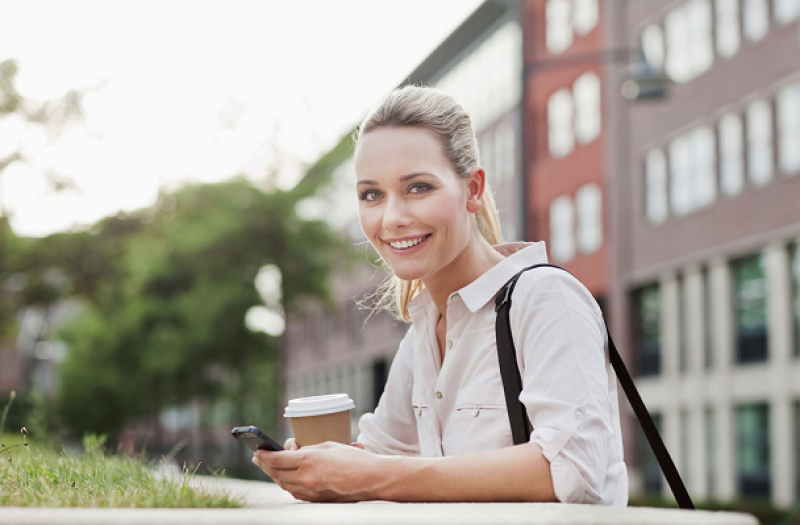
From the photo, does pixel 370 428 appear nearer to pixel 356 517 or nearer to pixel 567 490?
pixel 567 490

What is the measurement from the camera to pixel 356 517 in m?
1.83

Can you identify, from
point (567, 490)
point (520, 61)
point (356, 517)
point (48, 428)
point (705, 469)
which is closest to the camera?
point (356, 517)

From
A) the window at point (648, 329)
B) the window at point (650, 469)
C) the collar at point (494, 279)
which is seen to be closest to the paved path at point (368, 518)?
the collar at point (494, 279)

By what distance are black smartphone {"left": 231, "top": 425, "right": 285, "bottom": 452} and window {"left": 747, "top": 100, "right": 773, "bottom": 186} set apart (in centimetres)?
2398

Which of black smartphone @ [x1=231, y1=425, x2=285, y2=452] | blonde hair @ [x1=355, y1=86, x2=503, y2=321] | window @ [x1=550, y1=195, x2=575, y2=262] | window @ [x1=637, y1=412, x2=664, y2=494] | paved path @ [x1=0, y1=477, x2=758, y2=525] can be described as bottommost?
window @ [x1=637, y1=412, x2=664, y2=494]

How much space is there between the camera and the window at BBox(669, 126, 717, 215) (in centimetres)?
2750

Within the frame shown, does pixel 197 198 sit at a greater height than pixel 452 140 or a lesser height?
greater

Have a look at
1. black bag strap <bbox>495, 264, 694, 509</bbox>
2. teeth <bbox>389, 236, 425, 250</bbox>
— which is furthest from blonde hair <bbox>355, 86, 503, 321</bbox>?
black bag strap <bbox>495, 264, 694, 509</bbox>

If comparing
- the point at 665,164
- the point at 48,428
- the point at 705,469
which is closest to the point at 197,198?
the point at 665,164

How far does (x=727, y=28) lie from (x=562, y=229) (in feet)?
35.3

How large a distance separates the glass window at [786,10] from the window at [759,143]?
6.49 ft

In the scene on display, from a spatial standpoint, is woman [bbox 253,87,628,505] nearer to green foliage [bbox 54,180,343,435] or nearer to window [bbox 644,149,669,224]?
green foliage [bbox 54,180,343,435]

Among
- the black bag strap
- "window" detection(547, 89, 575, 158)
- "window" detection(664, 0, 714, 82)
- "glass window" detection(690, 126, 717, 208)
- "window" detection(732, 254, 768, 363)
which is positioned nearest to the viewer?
the black bag strap

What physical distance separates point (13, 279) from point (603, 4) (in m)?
19.6
